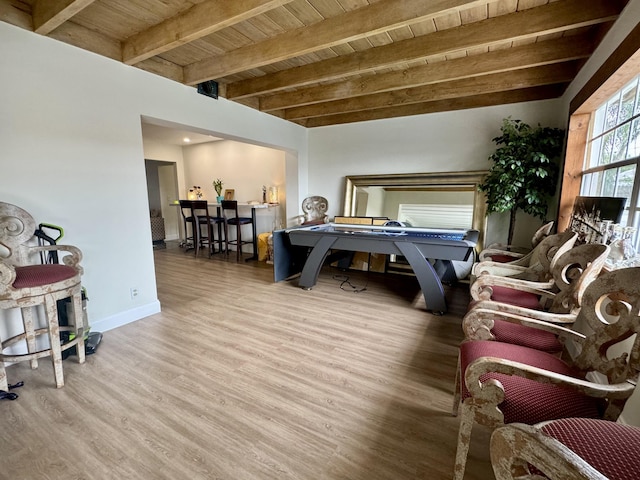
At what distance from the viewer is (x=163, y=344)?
8.02ft

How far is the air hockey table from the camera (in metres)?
2.88

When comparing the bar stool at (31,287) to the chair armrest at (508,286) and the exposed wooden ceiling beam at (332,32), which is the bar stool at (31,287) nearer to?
the exposed wooden ceiling beam at (332,32)

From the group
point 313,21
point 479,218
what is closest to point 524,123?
point 479,218

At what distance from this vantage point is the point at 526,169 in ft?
10.9

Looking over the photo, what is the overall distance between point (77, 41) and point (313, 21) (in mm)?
1944

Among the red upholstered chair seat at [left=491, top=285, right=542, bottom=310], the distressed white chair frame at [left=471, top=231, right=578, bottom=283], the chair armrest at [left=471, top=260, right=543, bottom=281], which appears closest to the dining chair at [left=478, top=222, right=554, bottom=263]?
the distressed white chair frame at [left=471, top=231, right=578, bottom=283]

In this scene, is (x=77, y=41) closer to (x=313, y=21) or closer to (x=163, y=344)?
(x=313, y=21)

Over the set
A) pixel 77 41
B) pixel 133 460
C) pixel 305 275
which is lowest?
pixel 133 460

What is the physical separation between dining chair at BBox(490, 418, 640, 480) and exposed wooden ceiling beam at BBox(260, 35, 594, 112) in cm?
306

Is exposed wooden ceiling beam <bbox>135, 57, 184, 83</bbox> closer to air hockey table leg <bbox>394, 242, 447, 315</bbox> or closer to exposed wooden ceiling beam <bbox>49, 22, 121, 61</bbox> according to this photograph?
exposed wooden ceiling beam <bbox>49, 22, 121, 61</bbox>

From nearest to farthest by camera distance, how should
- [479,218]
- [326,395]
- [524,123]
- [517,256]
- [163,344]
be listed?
[326,395]
[163,344]
[517,256]
[524,123]
[479,218]

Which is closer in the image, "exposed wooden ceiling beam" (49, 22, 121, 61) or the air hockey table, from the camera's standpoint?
"exposed wooden ceiling beam" (49, 22, 121, 61)

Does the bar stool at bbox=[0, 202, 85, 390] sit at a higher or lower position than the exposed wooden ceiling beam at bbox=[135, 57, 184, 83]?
lower

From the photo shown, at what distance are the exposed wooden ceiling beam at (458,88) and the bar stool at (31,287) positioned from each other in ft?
12.2
